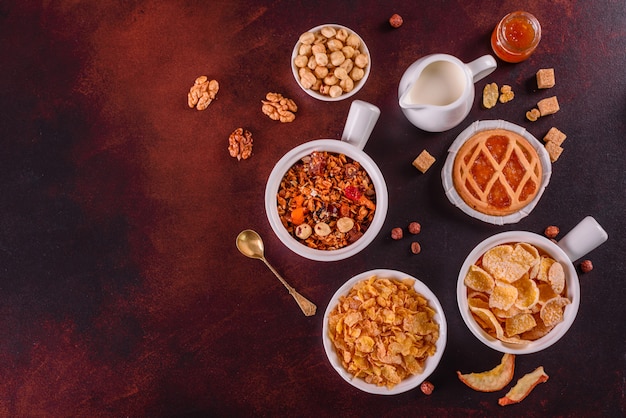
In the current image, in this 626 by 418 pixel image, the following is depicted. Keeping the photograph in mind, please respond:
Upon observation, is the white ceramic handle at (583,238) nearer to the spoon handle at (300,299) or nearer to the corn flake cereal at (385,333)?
the corn flake cereal at (385,333)

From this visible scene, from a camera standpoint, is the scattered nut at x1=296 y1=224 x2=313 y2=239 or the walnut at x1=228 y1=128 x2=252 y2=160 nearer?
the scattered nut at x1=296 y1=224 x2=313 y2=239

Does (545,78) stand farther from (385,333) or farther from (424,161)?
(385,333)

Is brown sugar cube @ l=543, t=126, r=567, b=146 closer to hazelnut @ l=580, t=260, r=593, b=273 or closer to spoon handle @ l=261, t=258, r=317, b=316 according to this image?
hazelnut @ l=580, t=260, r=593, b=273

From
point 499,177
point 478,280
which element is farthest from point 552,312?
point 499,177

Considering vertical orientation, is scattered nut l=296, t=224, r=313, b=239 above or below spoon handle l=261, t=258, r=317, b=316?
above

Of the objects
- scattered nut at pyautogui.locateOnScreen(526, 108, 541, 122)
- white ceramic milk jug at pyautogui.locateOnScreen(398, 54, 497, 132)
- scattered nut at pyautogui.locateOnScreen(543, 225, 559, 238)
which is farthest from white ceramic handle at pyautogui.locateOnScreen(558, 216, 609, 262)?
white ceramic milk jug at pyautogui.locateOnScreen(398, 54, 497, 132)

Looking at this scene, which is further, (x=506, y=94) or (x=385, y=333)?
(x=506, y=94)
